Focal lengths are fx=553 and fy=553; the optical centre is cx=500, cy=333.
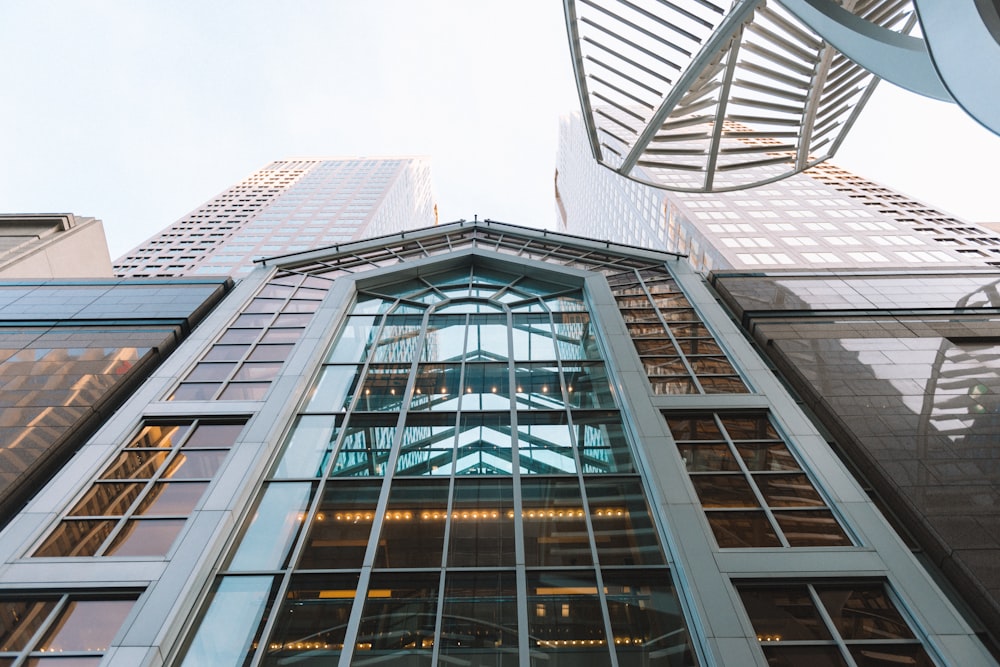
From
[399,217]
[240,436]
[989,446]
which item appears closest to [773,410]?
[989,446]

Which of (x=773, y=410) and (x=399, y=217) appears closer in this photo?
(x=773, y=410)

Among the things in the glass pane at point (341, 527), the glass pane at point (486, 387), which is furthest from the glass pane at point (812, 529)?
the glass pane at point (341, 527)

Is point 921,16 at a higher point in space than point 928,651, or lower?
higher

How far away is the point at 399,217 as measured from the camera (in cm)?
9388

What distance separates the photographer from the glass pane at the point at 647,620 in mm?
8359

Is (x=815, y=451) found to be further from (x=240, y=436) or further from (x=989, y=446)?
(x=240, y=436)

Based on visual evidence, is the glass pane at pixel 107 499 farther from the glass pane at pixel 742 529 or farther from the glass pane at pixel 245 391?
the glass pane at pixel 742 529

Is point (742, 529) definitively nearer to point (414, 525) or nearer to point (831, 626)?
point (831, 626)

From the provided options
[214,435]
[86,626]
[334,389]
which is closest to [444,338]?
[334,389]

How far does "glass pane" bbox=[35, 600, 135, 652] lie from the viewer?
28.5 ft

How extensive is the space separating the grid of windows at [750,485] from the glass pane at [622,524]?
4.01 feet

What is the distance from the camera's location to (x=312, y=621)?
8844 millimetres

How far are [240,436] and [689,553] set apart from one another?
9996mm

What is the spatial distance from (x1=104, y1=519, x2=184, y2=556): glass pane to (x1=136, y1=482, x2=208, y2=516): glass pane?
268 mm
